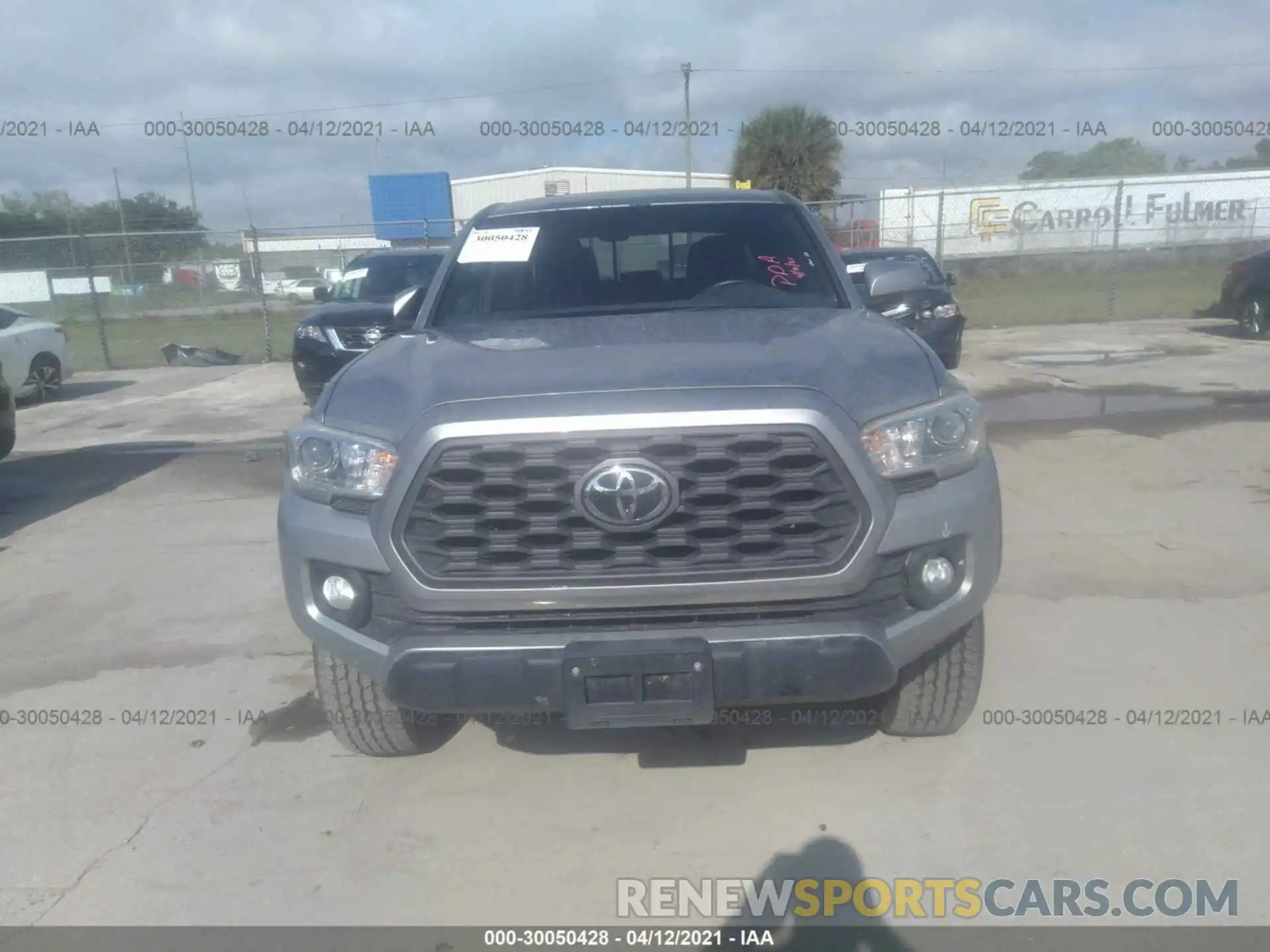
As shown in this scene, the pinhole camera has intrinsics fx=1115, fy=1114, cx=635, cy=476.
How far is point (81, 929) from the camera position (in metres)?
3.05

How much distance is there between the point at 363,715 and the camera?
369cm

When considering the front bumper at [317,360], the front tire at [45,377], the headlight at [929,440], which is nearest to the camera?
the headlight at [929,440]

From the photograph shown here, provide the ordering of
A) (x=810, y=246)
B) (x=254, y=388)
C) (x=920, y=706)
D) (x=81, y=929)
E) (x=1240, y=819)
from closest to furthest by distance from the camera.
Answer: (x=81, y=929) → (x=1240, y=819) → (x=920, y=706) → (x=810, y=246) → (x=254, y=388)

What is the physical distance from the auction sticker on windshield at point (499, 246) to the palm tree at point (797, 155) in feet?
91.3

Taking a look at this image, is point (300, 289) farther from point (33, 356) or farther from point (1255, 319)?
point (1255, 319)

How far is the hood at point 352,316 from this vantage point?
431 inches

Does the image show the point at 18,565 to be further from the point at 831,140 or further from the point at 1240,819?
the point at 831,140

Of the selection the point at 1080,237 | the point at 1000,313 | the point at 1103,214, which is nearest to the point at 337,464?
the point at 1000,313

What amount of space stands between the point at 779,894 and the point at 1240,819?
143cm

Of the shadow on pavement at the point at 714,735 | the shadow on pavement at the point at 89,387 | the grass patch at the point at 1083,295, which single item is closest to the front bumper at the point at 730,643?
the shadow on pavement at the point at 714,735

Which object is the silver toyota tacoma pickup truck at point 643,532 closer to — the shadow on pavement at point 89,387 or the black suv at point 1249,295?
the shadow on pavement at point 89,387

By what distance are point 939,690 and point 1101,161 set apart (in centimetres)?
5510

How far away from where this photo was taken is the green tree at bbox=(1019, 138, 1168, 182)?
1924 inches

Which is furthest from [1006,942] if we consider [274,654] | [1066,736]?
[274,654]
